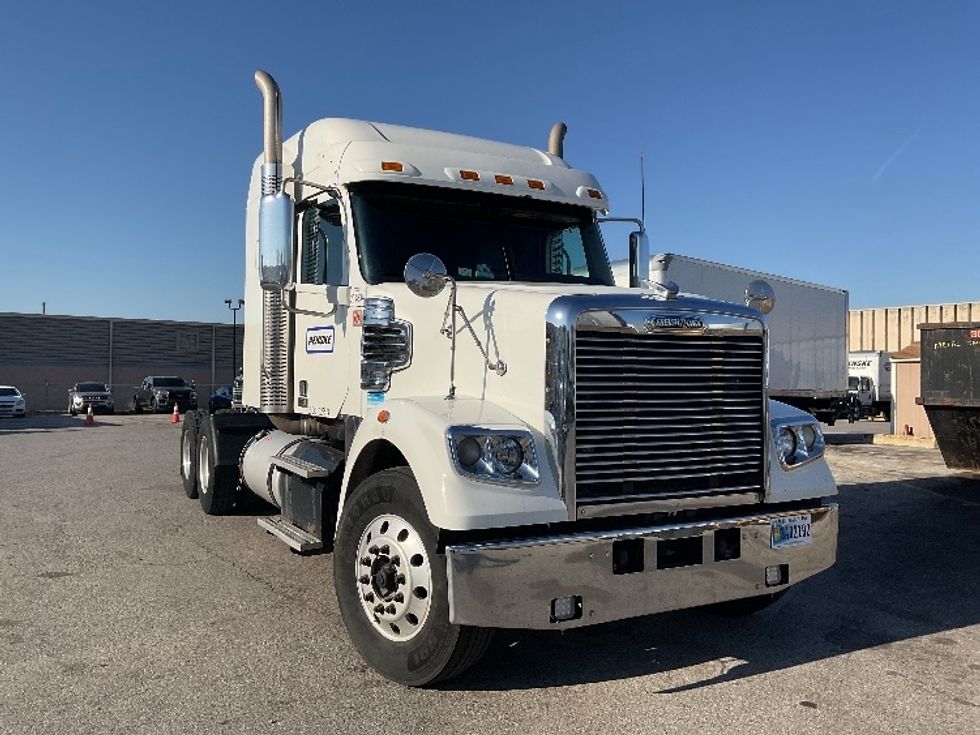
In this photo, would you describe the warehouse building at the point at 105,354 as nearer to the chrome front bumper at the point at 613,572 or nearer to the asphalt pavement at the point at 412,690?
the asphalt pavement at the point at 412,690

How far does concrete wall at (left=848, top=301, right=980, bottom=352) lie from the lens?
159 ft

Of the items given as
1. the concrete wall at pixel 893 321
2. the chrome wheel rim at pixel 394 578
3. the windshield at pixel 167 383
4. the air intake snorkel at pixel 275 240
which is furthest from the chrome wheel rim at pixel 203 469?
the concrete wall at pixel 893 321

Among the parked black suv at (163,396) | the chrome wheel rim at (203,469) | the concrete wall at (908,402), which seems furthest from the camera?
the parked black suv at (163,396)

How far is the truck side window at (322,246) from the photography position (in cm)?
570

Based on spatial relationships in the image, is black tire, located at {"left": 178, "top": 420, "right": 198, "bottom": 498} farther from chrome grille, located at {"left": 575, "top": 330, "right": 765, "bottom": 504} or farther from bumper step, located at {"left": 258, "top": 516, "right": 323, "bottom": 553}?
chrome grille, located at {"left": 575, "top": 330, "right": 765, "bottom": 504}

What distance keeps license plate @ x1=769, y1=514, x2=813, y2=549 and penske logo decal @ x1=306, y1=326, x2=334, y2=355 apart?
3159 millimetres

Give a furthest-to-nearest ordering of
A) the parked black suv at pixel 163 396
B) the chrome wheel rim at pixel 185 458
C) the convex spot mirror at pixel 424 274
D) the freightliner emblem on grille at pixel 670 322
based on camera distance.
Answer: the parked black suv at pixel 163 396 < the chrome wheel rim at pixel 185 458 < the convex spot mirror at pixel 424 274 < the freightliner emblem on grille at pixel 670 322

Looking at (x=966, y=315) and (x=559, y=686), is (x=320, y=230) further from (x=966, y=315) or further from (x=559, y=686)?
(x=966, y=315)

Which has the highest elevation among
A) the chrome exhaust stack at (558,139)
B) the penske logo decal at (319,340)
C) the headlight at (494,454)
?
the chrome exhaust stack at (558,139)

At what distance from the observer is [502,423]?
160 inches

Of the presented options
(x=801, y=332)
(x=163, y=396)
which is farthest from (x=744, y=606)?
(x=163, y=396)

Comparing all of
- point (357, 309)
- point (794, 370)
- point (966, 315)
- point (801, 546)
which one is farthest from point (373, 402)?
point (966, 315)

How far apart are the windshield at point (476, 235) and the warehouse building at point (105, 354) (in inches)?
1491

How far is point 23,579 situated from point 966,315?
5118 cm
